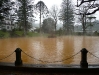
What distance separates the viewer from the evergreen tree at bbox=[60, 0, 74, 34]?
51.4m

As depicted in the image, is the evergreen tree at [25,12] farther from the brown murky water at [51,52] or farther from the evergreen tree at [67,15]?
the brown murky water at [51,52]

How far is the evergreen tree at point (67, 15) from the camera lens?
51375 mm

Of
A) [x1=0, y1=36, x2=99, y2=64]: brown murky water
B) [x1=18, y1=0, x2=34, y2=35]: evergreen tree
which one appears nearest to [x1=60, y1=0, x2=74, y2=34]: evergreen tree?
[x1=18, y1=0, x2=34, y2=35]: evergreen tree

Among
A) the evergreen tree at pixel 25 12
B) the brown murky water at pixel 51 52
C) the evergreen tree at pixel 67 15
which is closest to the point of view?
the brown murky water at pixel 51 52

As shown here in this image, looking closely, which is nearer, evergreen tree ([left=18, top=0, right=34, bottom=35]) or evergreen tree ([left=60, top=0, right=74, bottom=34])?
evergreen tree ([left=18, top=0, right=34, bottom=35])

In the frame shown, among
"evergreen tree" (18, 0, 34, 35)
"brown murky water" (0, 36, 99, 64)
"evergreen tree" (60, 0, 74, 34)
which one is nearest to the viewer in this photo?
"brown murky water" (0, 36, 99, 64)

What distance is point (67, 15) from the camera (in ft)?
169

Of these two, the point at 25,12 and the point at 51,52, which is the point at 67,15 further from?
the point at 51,52

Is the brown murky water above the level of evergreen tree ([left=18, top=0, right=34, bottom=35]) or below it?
below

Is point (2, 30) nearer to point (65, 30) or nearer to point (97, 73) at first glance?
point (65, 30)

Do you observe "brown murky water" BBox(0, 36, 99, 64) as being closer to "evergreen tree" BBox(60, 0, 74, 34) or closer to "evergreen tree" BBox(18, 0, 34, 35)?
"evergreen tree" BBox(18, 0, 34, 35)

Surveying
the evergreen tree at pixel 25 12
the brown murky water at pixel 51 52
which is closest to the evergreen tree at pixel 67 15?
the evergreen tree at pixel 25 12

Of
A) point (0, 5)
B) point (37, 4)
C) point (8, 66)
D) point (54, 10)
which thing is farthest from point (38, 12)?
point (8, 66)

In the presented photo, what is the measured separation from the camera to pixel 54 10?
55406 mm
